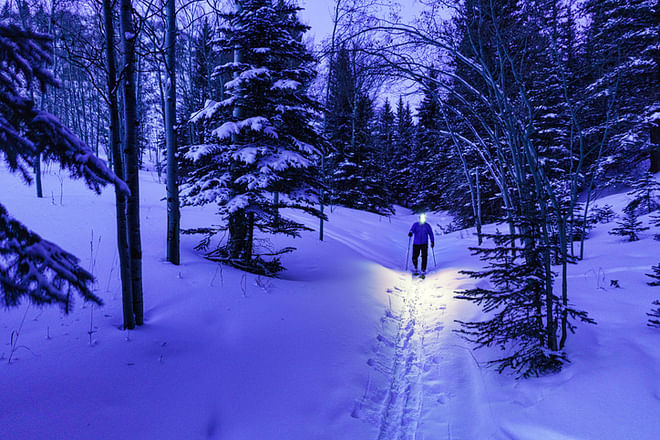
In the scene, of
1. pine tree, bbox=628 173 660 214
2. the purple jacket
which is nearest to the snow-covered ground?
the purple jacket

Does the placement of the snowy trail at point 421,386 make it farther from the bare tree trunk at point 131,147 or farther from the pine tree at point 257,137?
the pine tree at point 257,137

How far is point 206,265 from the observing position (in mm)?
Result: 6129

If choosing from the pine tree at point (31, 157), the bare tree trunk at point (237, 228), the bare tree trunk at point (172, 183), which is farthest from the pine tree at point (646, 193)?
the pine tree at point (31, 157)

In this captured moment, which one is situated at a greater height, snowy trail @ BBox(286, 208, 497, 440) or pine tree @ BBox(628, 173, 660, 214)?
pine tree @ BBox(628, 173, 660, 214)

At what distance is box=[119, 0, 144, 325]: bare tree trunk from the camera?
350 cm

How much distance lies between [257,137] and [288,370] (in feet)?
17.0

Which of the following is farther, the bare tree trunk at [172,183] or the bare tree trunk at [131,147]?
the bare tree trunk at [172,183]

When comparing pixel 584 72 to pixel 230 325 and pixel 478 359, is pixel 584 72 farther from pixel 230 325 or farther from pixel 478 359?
pixel 230 325

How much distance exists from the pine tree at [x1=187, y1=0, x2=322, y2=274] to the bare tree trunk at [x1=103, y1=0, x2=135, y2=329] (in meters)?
2.69

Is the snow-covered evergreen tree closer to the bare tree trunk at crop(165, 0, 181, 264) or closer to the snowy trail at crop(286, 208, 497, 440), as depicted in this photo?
the bare tree trunk at crop(165, 0, 181, 264)

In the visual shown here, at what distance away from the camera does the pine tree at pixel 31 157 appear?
1.65 meters

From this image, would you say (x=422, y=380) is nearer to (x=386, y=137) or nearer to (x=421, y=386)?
(x=421, y=386)

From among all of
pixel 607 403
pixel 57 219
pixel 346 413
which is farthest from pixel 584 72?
pixel 57 219

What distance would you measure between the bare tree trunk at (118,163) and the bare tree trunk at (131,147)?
0.36ft
